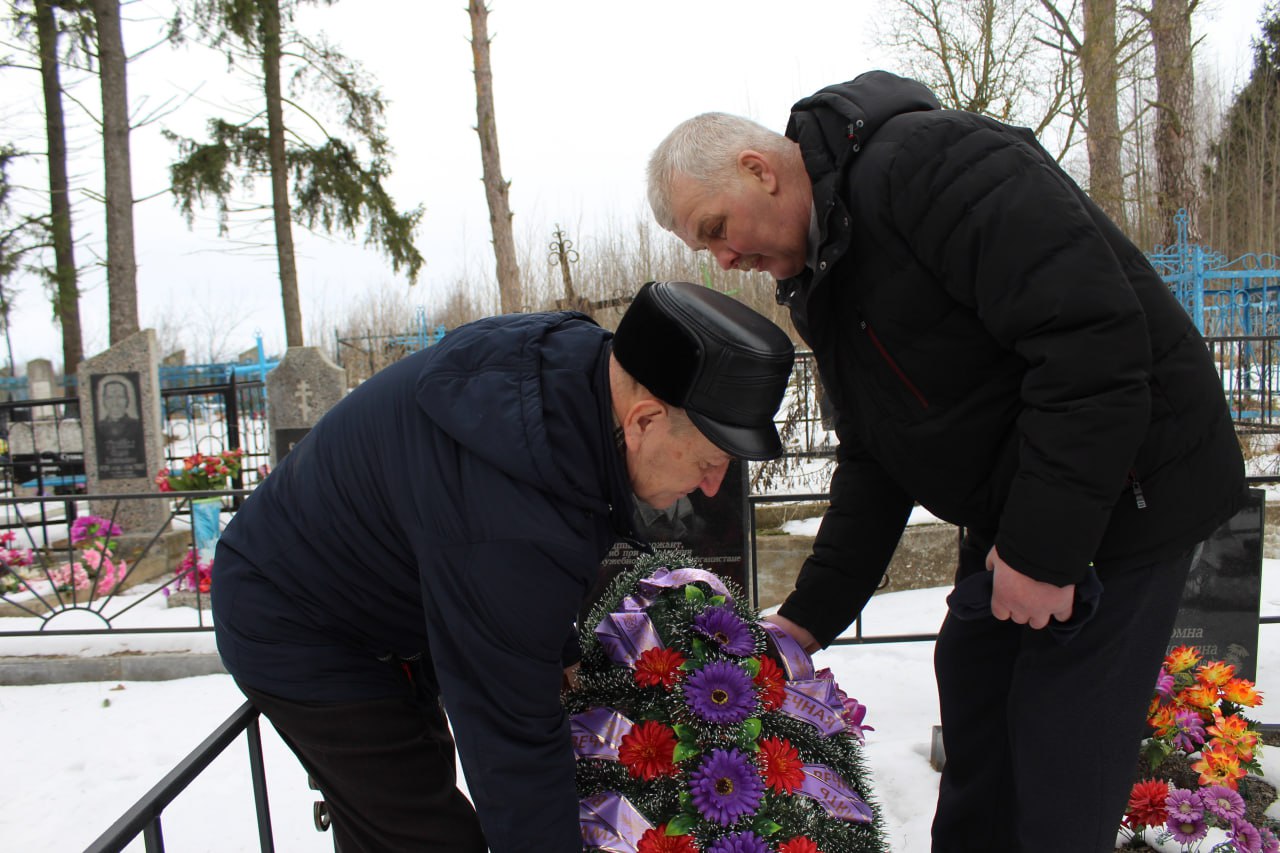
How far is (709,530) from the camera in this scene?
353 cm

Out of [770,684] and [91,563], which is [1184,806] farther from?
[91,563]

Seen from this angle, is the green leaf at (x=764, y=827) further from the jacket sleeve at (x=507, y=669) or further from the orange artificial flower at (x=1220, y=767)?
the orange artificial flower at (x=1220, y=767)

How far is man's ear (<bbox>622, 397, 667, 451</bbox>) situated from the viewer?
1198 millimetres

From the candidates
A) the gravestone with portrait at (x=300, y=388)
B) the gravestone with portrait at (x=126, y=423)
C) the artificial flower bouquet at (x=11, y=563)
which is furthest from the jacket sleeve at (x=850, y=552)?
the gravestone with portrait at (x=126, y=423)

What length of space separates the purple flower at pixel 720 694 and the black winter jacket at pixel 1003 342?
1.61 ft

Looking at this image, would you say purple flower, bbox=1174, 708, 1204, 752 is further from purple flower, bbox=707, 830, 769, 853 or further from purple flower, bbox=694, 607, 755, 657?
purple flower, bbox=707, 830, 769, 853

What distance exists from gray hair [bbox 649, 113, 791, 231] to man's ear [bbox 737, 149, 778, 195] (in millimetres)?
13

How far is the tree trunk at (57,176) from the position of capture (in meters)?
11.0

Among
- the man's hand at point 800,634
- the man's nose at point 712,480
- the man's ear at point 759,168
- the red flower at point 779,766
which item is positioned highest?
the man's ear at point 759,168

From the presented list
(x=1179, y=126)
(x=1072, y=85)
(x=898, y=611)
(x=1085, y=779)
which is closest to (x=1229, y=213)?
(x=1179, y=126)

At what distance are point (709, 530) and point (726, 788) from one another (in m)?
2.13

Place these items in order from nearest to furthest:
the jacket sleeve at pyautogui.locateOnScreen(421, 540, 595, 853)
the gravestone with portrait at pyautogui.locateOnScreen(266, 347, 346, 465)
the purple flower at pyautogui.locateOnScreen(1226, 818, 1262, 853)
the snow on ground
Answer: the jacket sleeve at pyautogui.locateOnScreen(421, 540, 595, 853) < the purple flower at pyautogui.locateOnScreen(1226, 818, 1262, 853) < the snow on ground < the gravestone with portrait at pyautogui.locateOnScreen(266, 347, 346, 465)

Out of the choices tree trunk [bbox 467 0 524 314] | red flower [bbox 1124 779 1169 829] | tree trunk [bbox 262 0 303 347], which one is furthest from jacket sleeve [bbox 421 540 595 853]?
tree trunk [bbox 262 0 303 347]

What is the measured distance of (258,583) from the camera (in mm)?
1436
